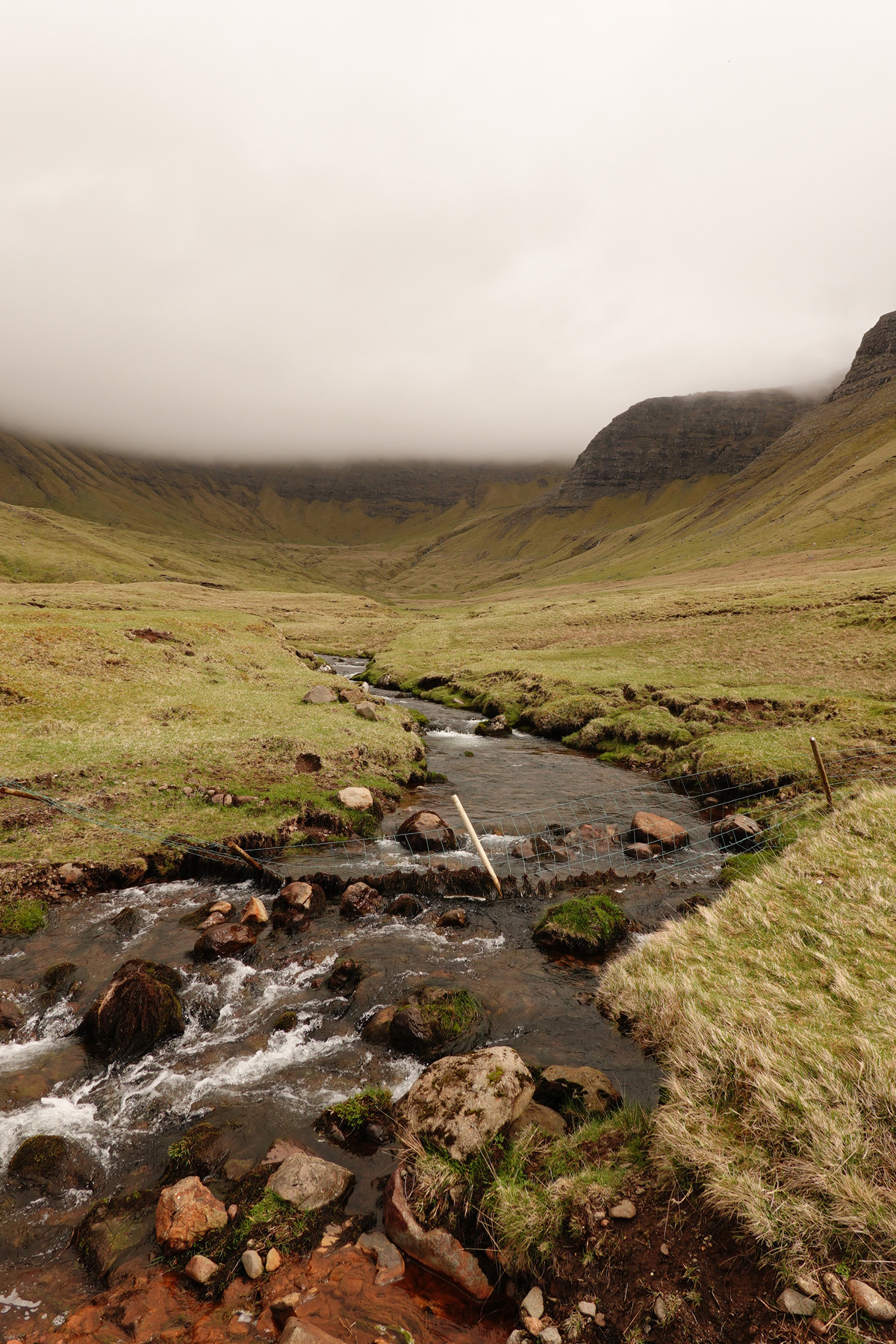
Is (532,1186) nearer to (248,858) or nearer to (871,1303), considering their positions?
(871,1303)

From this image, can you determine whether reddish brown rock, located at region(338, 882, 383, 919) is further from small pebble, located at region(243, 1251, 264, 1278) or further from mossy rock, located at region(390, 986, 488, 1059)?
small pebble, located at region(243, 1251, 264, 1278)

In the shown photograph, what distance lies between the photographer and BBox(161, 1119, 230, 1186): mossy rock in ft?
33.0

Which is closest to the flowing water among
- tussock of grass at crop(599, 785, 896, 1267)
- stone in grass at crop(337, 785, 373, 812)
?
tussock of grass at crop(599, 785, 896, 1267)

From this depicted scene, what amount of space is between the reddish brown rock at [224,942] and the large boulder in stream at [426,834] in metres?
8.17

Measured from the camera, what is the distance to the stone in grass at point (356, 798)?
2659cm

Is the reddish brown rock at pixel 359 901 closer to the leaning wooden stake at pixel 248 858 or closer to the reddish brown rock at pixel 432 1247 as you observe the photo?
the leaning wooden stake at pixel 248 858

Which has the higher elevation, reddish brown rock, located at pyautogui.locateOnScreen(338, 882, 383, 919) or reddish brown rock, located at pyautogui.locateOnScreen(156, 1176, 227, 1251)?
reddish brown rock, located at pyautogui.locateOnScreen(156, 1176, 227, 1251)

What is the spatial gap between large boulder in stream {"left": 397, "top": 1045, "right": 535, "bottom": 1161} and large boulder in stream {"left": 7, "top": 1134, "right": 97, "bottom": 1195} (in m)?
5.74

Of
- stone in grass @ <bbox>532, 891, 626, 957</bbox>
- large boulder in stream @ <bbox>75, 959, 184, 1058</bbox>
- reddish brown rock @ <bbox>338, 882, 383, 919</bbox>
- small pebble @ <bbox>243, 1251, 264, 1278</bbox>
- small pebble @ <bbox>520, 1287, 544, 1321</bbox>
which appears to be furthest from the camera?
reddish brown rock @ <bbox>338, 882, 383, 919</bbox>

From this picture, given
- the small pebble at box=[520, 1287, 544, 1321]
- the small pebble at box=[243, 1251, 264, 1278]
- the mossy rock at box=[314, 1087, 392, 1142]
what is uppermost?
the small pebble at box=[520, 1287, 544, 1321]

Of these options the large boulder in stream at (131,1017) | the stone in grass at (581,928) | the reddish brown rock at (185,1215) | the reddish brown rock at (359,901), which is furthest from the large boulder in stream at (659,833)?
the reddish brown rock at (185,1215)

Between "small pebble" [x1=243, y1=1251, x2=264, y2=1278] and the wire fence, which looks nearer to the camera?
"small pebble" [x1=243, y1=1251, x2=264, y2=1278]

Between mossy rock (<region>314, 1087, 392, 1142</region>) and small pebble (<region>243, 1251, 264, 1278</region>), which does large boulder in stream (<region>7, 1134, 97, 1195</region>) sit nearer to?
small pebble (<region>243, 1251, 264, 1278</region>)

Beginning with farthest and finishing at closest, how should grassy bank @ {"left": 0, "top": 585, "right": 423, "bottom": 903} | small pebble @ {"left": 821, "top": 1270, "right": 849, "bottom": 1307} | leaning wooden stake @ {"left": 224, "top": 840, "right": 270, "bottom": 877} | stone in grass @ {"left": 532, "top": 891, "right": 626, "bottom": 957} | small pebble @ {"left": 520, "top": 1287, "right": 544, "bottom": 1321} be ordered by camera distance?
grassy bank @ {"left": 0, "top": 585, "right": 423, "bottom": 903} → leaning wooden stake @ {"left": 224, "top": 840, "right": 270, "bottom": 877} → stone in grass @ {"left": 532, "top": 891, "right": 626, "bottom": 957} → small pebble @ {"left": 520, "top": 1287, "right": 544, "bottom": 1321} → small pebble @ {"left": 821, "top": 1270, "right": 849, "bottom": 1307}
